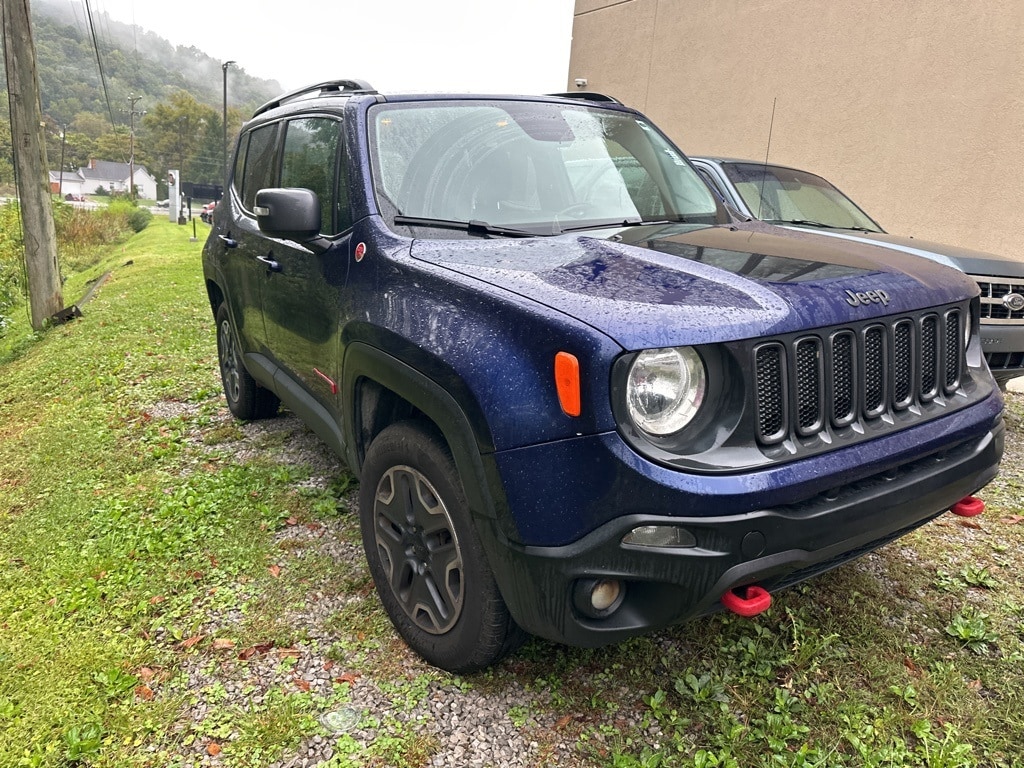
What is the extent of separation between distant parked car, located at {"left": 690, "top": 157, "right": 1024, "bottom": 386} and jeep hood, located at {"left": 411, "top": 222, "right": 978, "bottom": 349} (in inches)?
57.6

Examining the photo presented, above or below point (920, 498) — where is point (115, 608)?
below

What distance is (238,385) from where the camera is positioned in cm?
508

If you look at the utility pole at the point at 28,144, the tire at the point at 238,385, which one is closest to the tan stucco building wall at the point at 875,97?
the tire at the point at 238,385

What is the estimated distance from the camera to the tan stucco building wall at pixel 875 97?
7.19 m

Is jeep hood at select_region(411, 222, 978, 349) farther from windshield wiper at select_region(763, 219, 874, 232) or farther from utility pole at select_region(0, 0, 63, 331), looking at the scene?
utility pole at select_region(0, 0, 63, 331)

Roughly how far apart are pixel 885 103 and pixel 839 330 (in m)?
7.57

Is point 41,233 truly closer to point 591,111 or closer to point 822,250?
point 591,111

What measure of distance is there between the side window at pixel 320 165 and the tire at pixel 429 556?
1.03 meters

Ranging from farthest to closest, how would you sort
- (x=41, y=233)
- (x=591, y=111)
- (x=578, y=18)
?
(x=578, y=18)
(x=41, y=233)
(x=591, y=111)

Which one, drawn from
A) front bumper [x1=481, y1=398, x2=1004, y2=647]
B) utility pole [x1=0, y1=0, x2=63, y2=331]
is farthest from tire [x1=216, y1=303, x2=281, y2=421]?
utility pole [x1=0, y1=0, x2=63, y2=331]

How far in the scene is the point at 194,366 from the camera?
7.05m

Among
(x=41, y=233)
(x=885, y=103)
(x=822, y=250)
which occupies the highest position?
(x=885, y=103)

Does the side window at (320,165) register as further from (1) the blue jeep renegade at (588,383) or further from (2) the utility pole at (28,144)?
(2) the utility pole at (28,144)

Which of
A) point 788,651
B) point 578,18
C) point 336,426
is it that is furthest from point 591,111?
point 578,18
